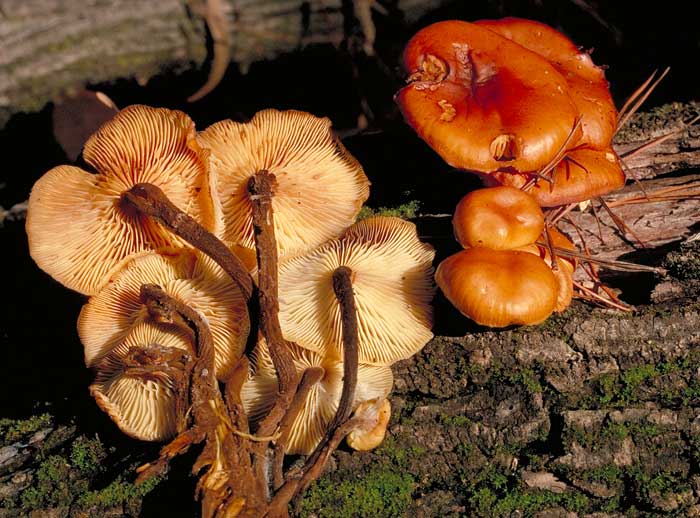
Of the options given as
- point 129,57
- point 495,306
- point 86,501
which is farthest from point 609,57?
point 86,501

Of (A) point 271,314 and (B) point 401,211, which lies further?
(B) point 401,211

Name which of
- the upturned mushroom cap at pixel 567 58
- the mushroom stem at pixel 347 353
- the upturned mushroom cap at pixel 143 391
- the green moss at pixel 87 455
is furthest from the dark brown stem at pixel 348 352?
the upturned mushroom cap at pixel 567 58

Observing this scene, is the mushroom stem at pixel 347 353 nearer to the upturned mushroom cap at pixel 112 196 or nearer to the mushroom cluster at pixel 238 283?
the mushroom cluster at pixel 238 283

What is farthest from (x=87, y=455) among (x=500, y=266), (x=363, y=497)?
(x=500, y=266)

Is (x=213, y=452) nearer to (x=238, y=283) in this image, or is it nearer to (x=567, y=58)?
(x=238, y=283)

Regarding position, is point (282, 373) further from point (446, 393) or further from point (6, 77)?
point (6, 77)

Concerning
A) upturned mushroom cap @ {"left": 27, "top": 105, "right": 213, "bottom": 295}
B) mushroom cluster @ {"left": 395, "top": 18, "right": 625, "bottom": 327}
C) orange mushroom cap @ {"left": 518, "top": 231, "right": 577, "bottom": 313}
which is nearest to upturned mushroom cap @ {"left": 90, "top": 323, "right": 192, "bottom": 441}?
upturned mushroom cap @ {"left": 27, "top": 105, "right": 213, "bottom": 295}
